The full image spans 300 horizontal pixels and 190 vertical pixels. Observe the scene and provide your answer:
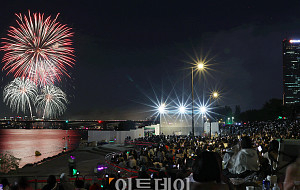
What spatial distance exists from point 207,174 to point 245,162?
3114 millimetres

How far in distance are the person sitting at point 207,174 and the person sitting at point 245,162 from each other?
117 inches

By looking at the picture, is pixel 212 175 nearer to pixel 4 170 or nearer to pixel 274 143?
pixel 274 143

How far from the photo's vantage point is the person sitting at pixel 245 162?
6.21m

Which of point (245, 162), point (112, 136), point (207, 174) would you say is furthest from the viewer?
point (112, 136)

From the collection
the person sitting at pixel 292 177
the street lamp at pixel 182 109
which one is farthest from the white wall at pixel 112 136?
the person sitting at pixel 292 177

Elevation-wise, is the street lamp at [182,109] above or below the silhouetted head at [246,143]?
above

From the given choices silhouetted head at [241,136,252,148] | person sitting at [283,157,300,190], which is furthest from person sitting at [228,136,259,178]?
person sitting at [283,157,300,190]

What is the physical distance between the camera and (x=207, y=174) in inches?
137

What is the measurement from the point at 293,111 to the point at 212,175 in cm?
9524

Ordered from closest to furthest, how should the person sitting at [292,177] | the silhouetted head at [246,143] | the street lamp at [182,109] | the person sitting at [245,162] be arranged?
the person sitting at [292,177] < the person sitting at [245,162] < the silhouetted head at [246,143] < the street lamp at [182,109]

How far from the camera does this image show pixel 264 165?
22.4 ft

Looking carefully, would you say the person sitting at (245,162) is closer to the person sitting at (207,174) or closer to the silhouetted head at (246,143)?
the silhouetted head at (246,143)

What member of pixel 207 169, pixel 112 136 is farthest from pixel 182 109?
pixel 207 169

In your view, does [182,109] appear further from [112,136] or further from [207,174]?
[207,174]
